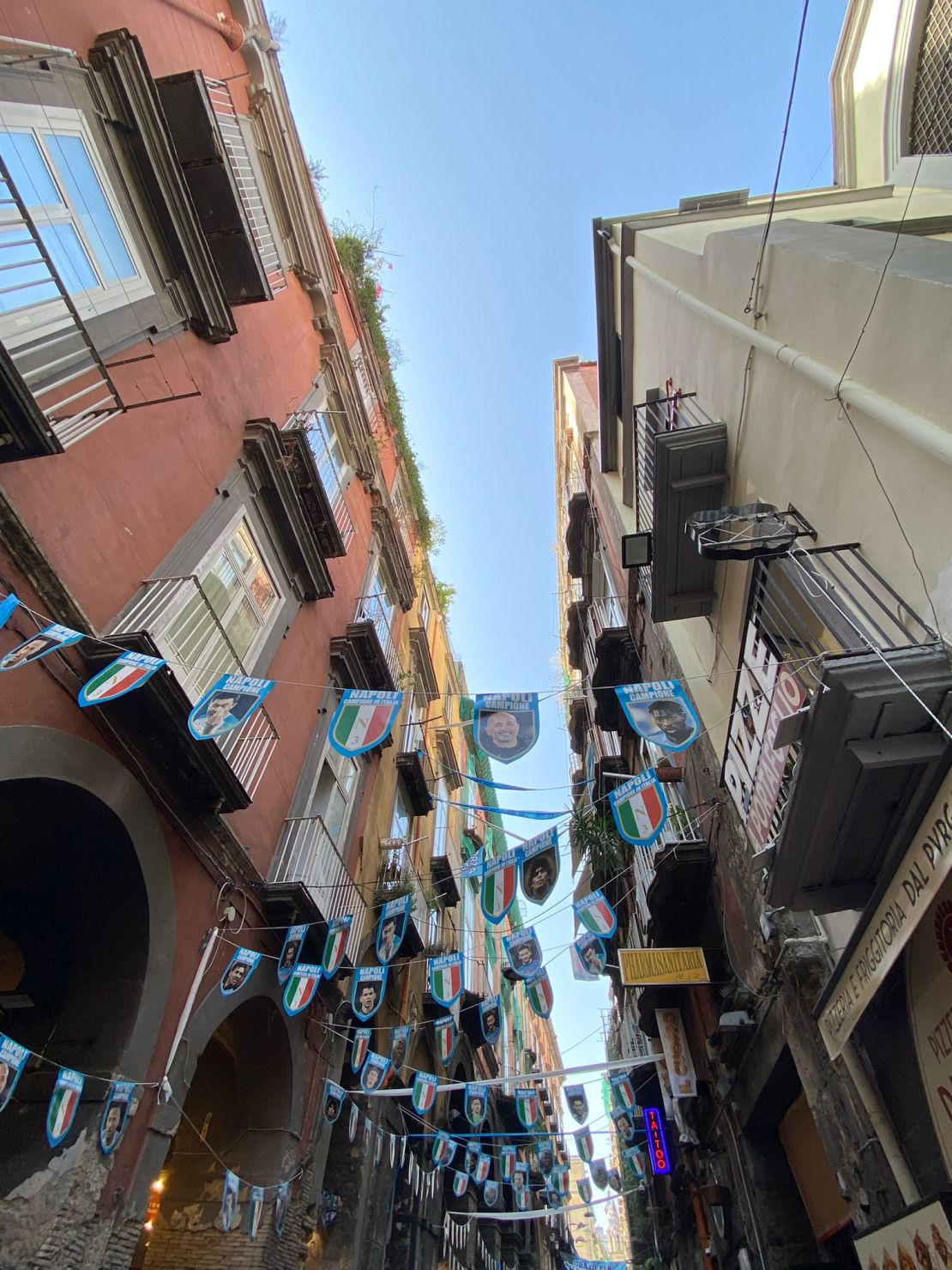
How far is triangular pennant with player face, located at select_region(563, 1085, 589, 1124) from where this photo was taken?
14531 millimetres

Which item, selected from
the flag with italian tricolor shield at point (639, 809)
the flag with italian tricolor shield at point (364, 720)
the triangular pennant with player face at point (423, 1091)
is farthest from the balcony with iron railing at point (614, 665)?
the flag with italian tricolor shield at point (364, 720)

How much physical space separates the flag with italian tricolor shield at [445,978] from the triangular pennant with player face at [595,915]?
2.23 m

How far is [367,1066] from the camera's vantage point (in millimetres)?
10180

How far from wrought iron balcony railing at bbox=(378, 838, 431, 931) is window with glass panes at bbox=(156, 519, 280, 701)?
5.38 m

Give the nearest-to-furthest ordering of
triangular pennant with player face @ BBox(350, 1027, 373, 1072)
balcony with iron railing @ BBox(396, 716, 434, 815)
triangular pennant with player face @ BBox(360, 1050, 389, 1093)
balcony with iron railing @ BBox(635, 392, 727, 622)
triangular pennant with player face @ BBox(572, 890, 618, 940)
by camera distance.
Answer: balcony with iron railing @ BBox(635, 392, 727, 622), triangular pennant with player face @ BBox(572, 890, 618, 940), triangular pennant with player face @ BBox(350, 1027, 373, 1072), triangular pennant with player face @ BBox(360, 1050, 389, 1093), balcony with iron railing @ BBox(396, 716, 434, 815)

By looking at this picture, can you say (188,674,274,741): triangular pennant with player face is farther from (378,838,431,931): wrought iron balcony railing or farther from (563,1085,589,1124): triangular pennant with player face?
(563,1085,589,1124): triangular pennant with player face

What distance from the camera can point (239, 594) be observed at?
9109 mm

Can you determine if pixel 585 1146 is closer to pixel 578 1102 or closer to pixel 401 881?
pixel 578 1102

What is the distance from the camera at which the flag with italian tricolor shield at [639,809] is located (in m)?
7.18

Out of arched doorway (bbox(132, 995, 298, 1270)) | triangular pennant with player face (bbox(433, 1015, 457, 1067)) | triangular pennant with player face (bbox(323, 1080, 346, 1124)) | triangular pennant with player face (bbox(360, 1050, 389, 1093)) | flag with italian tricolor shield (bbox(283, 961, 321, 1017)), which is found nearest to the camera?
arched doorway (bbox(132, 995, 298, 1270))

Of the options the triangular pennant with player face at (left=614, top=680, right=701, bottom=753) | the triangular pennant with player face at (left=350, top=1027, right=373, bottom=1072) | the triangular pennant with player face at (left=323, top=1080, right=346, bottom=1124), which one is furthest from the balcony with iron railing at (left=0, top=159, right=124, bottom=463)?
the triangular pennant with player face at (left=323, top=1080, right=346, bottom=1124)

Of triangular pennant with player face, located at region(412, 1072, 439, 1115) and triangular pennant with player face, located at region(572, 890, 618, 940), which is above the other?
triangular pennant with player face, located at region(572, 890, 618, 940)

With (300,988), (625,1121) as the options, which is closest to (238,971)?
(300,988)

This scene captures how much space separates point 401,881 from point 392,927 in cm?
181
